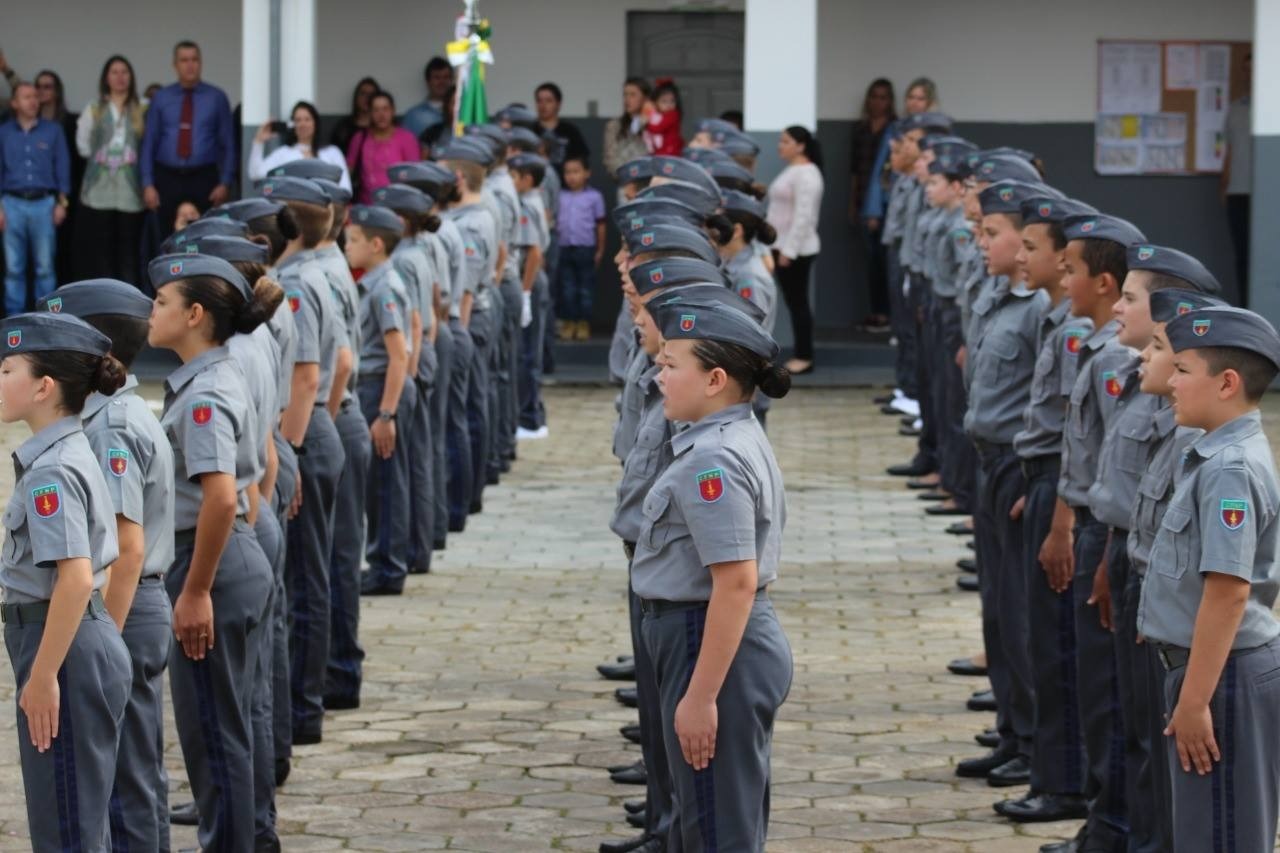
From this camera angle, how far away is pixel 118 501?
5242 millimetres

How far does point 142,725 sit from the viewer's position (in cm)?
559

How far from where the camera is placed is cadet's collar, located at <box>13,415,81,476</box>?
16.6 ft

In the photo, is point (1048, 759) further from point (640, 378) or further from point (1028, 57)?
point (1028, 57)

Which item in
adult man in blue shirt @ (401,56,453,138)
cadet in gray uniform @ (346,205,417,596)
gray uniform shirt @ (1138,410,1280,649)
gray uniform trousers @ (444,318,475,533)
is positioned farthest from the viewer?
adult man in blue shirt @ (401,56,453,138)

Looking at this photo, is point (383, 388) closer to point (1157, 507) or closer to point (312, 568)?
point (312, 568)

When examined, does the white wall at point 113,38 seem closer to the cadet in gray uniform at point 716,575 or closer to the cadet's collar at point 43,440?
the cadet's collar at point 43,440

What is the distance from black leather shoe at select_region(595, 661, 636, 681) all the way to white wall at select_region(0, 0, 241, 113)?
451 inches

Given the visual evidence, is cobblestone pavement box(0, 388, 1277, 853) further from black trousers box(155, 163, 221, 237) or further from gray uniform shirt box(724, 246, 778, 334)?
black trousers box(155, 163, 221, 237)

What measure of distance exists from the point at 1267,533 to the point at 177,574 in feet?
9.38

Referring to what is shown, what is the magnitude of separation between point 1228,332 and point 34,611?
2.84 meters

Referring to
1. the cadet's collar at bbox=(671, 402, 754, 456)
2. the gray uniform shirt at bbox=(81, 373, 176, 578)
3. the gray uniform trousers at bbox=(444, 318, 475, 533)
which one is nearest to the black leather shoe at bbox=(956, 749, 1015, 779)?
the cadet's collar at bbox=(671, 402, 754, 456)

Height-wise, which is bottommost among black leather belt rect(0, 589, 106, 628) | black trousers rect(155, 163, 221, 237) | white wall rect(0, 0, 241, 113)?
black leather belt rect(0, 589, 106, 628)

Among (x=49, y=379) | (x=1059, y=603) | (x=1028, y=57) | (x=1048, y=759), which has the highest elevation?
(x=1028, y=57)

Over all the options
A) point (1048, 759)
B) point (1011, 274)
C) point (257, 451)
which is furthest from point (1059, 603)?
point (257, 451)
